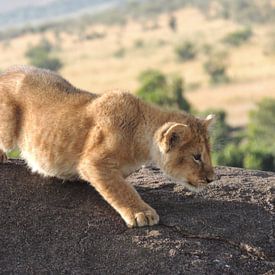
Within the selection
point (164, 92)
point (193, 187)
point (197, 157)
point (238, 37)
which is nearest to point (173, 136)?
point (197, 157)

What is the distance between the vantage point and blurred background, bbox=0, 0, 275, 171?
40.8 metres

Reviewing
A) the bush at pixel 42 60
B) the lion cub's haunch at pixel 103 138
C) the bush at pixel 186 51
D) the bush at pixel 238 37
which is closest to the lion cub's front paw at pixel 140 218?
the lion cub's haunch at pixel 103 138

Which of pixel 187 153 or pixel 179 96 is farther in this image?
pixel 179 96

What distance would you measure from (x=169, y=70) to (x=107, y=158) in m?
66.6

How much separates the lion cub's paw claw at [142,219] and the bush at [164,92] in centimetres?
2974

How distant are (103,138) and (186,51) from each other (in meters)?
71.4

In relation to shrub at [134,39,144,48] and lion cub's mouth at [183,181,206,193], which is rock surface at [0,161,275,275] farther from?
shrub at [134,39,144,48]

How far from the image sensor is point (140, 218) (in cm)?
741

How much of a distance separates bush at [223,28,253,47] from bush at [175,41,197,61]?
228 inches

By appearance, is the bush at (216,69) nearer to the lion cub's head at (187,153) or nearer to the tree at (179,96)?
the tree at (179,96)

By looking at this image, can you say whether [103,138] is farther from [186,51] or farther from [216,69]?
[186,51]

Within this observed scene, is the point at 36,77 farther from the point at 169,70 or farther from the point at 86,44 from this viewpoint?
the point at 86,44

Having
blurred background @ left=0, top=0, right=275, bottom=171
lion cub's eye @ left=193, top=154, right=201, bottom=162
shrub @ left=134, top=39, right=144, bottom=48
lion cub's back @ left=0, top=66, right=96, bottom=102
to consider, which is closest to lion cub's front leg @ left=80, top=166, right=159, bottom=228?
lion cub's eye @ left=193, top=154, right=201, bottom=162

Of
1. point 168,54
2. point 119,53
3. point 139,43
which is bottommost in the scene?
point 139,43
